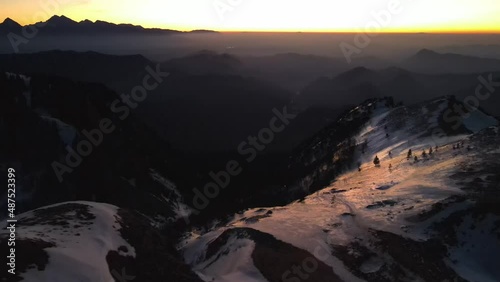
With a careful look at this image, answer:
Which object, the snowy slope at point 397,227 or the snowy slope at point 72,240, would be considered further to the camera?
the snowy slope at point 397,227

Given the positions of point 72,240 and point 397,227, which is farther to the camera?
point 397,227

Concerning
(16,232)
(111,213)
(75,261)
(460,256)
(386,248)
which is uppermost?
(111,213)

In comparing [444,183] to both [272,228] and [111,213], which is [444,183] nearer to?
[272,228]

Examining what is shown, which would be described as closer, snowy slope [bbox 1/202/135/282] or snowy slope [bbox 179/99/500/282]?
snowy slope [bbox 1/202/135/282]

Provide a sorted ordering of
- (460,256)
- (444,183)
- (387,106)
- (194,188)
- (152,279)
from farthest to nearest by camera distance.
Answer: (194,188) → (387,106) → (444,183) → (460,256) → (152,279)

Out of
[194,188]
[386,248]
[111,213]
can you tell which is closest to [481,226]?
[386,248]

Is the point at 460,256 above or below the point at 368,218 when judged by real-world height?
below

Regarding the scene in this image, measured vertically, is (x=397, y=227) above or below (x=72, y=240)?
below

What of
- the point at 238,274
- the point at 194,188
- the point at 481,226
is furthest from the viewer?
the point at 194,188
